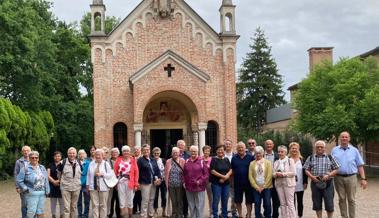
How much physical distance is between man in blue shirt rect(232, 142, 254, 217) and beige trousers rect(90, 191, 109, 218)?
9.21ft

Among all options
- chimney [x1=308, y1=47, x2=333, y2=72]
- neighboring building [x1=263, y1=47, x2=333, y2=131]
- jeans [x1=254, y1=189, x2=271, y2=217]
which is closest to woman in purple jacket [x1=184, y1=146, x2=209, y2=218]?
jeans [x1=254, y1=189, x2=271, y2=217]

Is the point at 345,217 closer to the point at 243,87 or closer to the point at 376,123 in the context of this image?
the point at 376,123

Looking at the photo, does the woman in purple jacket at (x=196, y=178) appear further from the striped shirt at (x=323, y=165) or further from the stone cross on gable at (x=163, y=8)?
the stone cross on gable at (x=163, y=8)

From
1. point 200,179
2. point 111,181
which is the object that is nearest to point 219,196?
point 200,179

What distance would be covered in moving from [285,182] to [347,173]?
1370 mm

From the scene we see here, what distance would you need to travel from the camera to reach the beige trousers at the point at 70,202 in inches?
409

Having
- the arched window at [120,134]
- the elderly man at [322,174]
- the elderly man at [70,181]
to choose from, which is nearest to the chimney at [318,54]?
the arched window at [120,134]

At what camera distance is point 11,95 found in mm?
27219

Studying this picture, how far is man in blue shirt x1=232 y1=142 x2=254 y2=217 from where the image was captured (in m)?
10.1

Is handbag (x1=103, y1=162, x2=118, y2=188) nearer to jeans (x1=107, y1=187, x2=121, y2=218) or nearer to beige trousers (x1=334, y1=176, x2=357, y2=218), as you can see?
jeans (x1=107, y1=187, x2=121, y2=218)

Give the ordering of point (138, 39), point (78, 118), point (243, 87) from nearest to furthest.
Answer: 1. point (138, 39)
2. point (78, 118)
3. point (243, 87)

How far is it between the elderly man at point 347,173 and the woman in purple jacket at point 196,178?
2759mm

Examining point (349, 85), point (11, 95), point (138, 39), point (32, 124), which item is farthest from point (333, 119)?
point (11, 95)

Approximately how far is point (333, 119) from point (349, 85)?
176 cm
